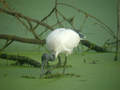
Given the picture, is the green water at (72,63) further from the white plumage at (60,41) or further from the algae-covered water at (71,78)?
the white plumage at (60,41)

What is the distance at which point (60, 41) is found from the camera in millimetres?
3492

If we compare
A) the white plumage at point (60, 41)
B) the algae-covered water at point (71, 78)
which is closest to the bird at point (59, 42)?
the white plumage at point (60, 41)

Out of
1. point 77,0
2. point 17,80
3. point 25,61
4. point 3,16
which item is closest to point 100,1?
point 77,0

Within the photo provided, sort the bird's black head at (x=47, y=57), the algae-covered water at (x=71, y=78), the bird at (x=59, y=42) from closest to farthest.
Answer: the algae-covered water at (x=71, y=78)
the bird's black head at (x=47, y=57)
the bird at (x=59, y=42)

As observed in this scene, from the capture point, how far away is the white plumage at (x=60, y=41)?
3486mm

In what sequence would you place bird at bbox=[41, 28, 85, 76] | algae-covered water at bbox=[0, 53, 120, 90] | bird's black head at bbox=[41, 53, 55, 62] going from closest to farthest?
algae-covered water at bbox=[0, 53, 120, 90] → bird's black head at bbox=[41, 53, 55, 62] → bird at bbox=[41, 28, 85, 76]

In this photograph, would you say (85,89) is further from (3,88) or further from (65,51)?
(65,51)

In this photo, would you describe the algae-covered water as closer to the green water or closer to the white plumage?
the green water

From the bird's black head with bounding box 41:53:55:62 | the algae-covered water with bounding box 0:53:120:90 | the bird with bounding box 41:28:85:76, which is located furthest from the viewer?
the bird with bounding box 41:28:85:76

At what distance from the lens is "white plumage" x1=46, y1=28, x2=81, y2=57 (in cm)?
349

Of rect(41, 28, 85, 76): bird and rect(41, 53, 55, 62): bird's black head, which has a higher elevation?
rect(41, 28, 85, 76): bird

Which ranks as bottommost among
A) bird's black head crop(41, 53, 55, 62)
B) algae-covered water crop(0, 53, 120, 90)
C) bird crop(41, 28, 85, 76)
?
algae-covered water crop(0, 53, 120, 90)

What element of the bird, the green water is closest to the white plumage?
the bird

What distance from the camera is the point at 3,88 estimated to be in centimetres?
273
